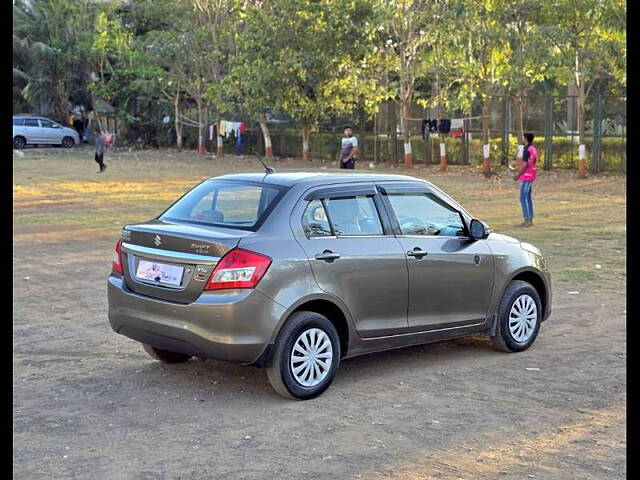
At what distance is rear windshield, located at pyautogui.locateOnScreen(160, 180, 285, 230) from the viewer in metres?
7.08

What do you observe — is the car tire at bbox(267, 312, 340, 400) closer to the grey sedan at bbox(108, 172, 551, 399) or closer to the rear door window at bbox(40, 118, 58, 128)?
the grey sedan at bbox(108, 172, 551, 399)

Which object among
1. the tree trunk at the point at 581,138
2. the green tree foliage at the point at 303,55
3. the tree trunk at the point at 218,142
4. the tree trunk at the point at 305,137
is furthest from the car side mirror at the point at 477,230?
the tree trunk at the point at 218,142

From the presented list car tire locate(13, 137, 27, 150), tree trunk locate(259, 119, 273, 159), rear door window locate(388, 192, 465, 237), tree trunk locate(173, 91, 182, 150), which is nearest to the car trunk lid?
rear door window locate(388, 192, 465, 237)

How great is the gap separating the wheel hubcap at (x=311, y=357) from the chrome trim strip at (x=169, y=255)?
84cm

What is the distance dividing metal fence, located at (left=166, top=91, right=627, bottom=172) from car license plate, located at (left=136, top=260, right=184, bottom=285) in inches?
983

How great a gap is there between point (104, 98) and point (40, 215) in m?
32.0

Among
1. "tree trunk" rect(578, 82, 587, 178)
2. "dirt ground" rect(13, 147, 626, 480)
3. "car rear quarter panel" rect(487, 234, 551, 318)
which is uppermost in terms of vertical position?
"tree trunk" rect(578, 82, 587, 178)

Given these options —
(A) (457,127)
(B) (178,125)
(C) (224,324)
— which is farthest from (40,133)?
(C) (224,324)

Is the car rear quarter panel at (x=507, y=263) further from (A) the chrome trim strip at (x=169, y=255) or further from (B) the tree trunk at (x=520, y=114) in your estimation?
(B) the tree trunk at (x=520, y=114)

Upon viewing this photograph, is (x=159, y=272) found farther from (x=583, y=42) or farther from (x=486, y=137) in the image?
(x=486, y=137)

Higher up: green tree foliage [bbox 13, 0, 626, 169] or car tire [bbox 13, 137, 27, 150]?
green tree foliage [bbox 13, 0, 626, 169]
